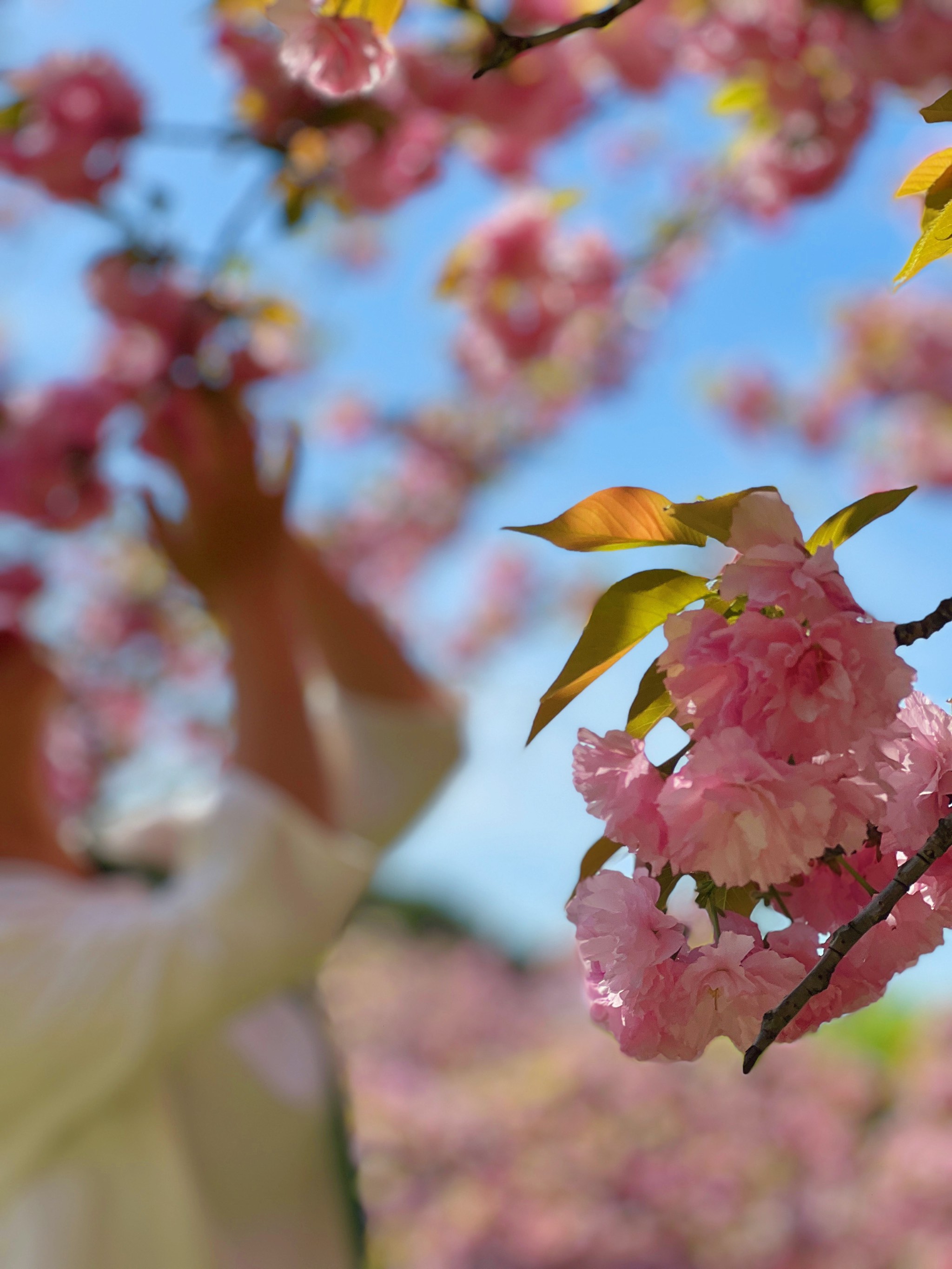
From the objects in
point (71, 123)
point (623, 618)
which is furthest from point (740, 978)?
point (71, 123)

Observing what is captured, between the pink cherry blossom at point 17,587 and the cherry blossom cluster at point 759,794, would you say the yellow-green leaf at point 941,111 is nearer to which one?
the cherry blossom cluster at point 759,794

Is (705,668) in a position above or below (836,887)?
above

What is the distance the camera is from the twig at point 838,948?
452 mm

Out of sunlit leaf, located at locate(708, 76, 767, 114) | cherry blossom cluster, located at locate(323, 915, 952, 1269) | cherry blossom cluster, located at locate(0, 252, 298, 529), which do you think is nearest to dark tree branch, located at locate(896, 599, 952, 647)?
sunlit leaf, located at locate(708, 76, 767, 114)

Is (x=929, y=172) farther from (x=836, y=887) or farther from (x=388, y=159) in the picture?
(x=388, y=159)

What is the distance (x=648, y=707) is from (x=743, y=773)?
0.08 m

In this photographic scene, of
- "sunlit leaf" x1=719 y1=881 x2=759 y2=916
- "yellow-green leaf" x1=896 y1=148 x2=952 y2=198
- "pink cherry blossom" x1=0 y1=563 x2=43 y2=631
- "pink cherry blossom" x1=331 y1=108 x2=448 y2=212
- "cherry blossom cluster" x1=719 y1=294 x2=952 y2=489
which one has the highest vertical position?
"yellow-green leaf" x1=896 y1=148 x2=952 y2=198

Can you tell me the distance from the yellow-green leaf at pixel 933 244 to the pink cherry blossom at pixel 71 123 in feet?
4.91

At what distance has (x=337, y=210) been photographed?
5.76ft

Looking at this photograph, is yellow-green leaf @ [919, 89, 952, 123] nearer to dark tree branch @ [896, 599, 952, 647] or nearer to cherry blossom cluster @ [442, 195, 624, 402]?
dark tree branch @ [896, 599, 952, 647]

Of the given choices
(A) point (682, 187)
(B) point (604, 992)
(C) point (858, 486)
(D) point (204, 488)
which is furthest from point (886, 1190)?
(B) point (604, 992)

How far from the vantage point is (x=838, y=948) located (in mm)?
460

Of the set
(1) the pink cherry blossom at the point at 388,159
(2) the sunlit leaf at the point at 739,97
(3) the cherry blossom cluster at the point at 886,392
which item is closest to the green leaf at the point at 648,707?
(1) the pink cherry blossom at the point at 388,159

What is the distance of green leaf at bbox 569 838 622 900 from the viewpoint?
1.89 ft
